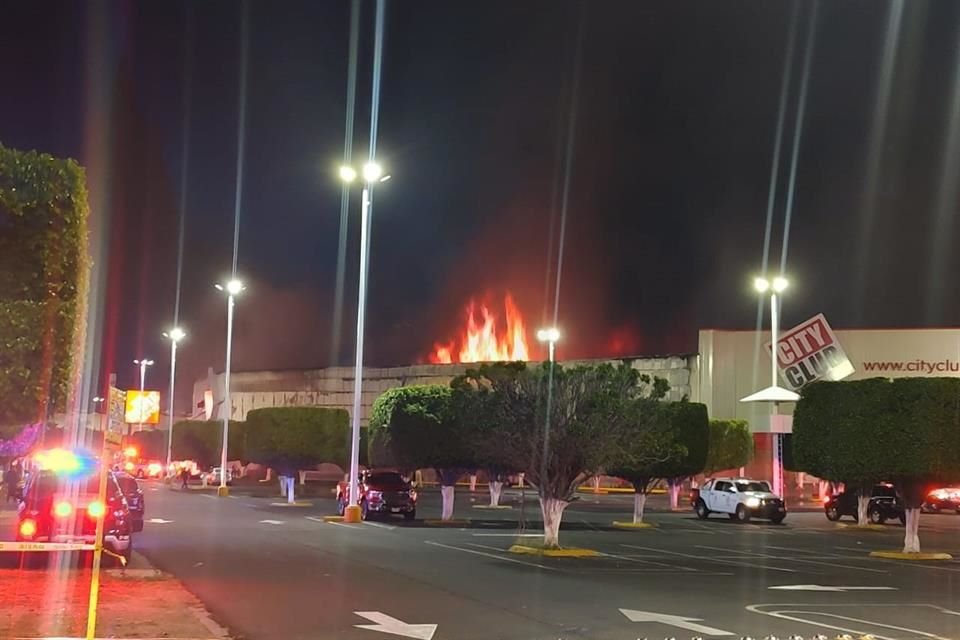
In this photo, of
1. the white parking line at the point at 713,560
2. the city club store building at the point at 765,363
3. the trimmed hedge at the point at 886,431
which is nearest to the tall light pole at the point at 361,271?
the white parking line at the point at 713,560

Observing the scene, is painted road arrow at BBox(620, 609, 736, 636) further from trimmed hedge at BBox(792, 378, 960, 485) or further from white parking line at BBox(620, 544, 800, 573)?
trimmed hedge at BBox(792, 378, 960, 485)

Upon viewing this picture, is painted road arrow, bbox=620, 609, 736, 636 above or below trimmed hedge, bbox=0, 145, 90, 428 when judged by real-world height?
below

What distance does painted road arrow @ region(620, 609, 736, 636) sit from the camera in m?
11.9

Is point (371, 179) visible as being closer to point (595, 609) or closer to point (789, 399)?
point (595, 609)

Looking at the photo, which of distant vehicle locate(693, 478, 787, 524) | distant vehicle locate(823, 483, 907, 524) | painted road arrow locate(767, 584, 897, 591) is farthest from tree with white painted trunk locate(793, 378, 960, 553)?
distant vehicle locate(823, 483, 907, 524)

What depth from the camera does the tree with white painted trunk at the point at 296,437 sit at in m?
50.4

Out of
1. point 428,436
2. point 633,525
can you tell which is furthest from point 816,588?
point 428,436

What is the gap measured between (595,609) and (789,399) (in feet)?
111

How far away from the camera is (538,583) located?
54.4 ft

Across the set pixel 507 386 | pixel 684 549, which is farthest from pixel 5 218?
pixel 684 549

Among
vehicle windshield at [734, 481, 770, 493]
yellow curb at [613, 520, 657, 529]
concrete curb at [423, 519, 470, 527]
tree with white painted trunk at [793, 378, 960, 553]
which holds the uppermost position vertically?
tree with white painted trunk at [793, 378, 960, 553]

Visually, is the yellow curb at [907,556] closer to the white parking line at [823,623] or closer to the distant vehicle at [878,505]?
the white parking line at [823,623]

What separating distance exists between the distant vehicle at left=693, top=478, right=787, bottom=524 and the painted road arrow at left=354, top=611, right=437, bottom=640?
92.9 ft

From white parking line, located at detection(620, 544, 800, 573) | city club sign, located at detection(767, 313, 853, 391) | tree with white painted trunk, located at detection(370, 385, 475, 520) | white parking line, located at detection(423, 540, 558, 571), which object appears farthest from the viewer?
city club sign, located at detection(767, 313, 853, 391)
